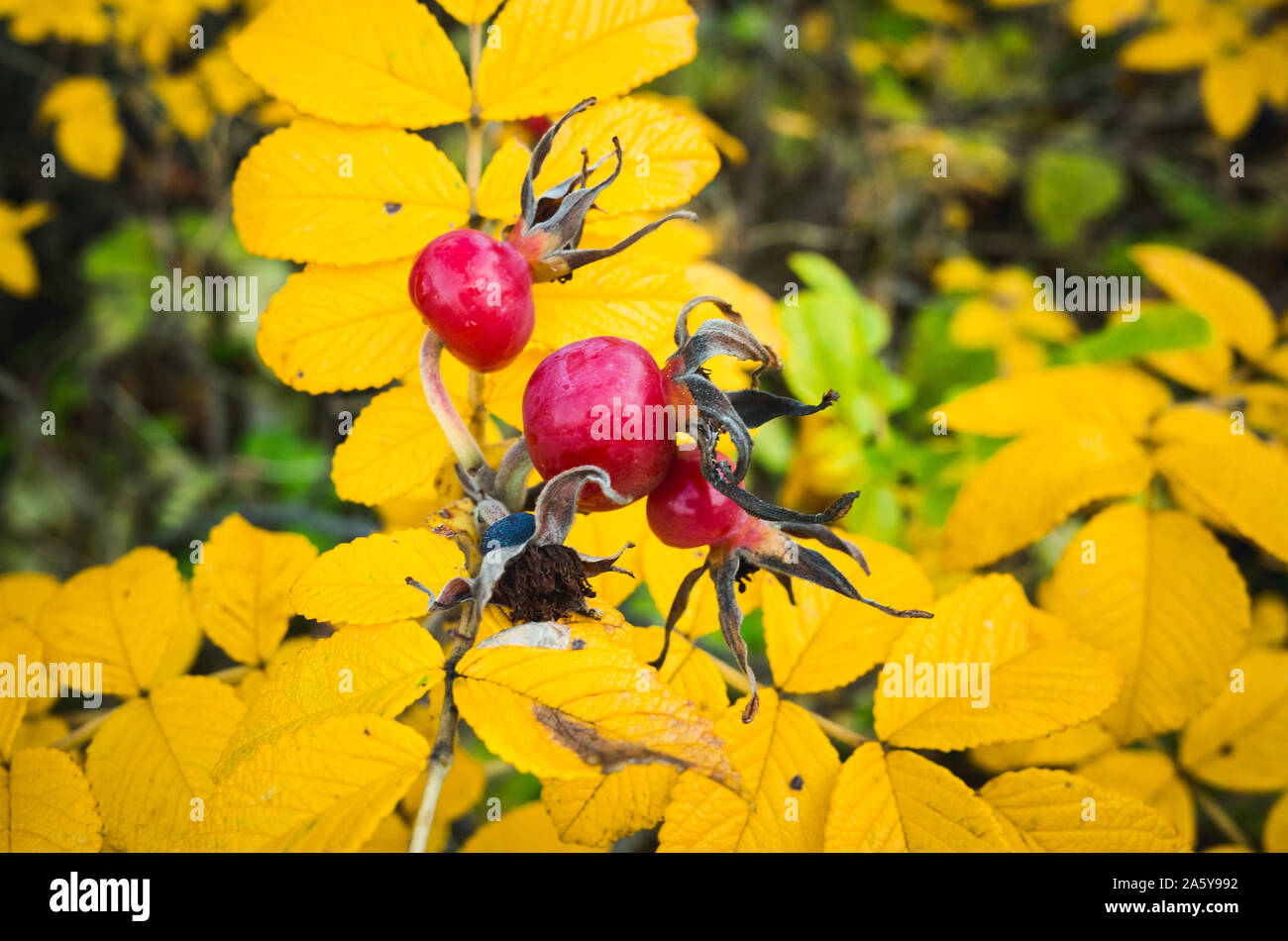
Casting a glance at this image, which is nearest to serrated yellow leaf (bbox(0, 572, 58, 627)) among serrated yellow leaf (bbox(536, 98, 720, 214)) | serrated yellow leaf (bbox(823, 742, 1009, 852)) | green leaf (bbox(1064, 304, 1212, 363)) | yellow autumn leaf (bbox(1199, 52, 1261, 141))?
serrated yellow leaf (bbox(536, 98, 720, 214))

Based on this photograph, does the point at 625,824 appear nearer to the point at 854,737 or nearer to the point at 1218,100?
the point at 854,737

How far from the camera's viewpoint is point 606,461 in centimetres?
85

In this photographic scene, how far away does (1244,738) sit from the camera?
152cm

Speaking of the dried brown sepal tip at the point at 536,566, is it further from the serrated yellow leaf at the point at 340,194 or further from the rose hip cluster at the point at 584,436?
the serrated yellow leaf at the point at 340,194

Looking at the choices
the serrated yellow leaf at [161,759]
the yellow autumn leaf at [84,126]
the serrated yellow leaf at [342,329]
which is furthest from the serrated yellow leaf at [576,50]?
the yellow autumn leaf at [84,126]

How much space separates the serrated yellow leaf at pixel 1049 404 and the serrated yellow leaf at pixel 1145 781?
24.4 inches

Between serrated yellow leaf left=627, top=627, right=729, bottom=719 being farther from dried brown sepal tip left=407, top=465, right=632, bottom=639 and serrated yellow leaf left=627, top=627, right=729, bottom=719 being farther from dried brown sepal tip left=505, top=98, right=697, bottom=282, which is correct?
dried brown sepal tip left=505, top=98, right=697, bottom=282

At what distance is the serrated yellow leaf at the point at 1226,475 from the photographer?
1234mm

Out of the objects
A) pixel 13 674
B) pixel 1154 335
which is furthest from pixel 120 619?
pixel 1154 335

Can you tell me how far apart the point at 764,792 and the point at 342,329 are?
34.3 inches

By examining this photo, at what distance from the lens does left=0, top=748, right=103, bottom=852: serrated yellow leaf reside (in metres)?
0.99

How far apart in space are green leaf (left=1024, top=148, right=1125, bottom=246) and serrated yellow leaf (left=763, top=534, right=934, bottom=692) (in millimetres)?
3475
